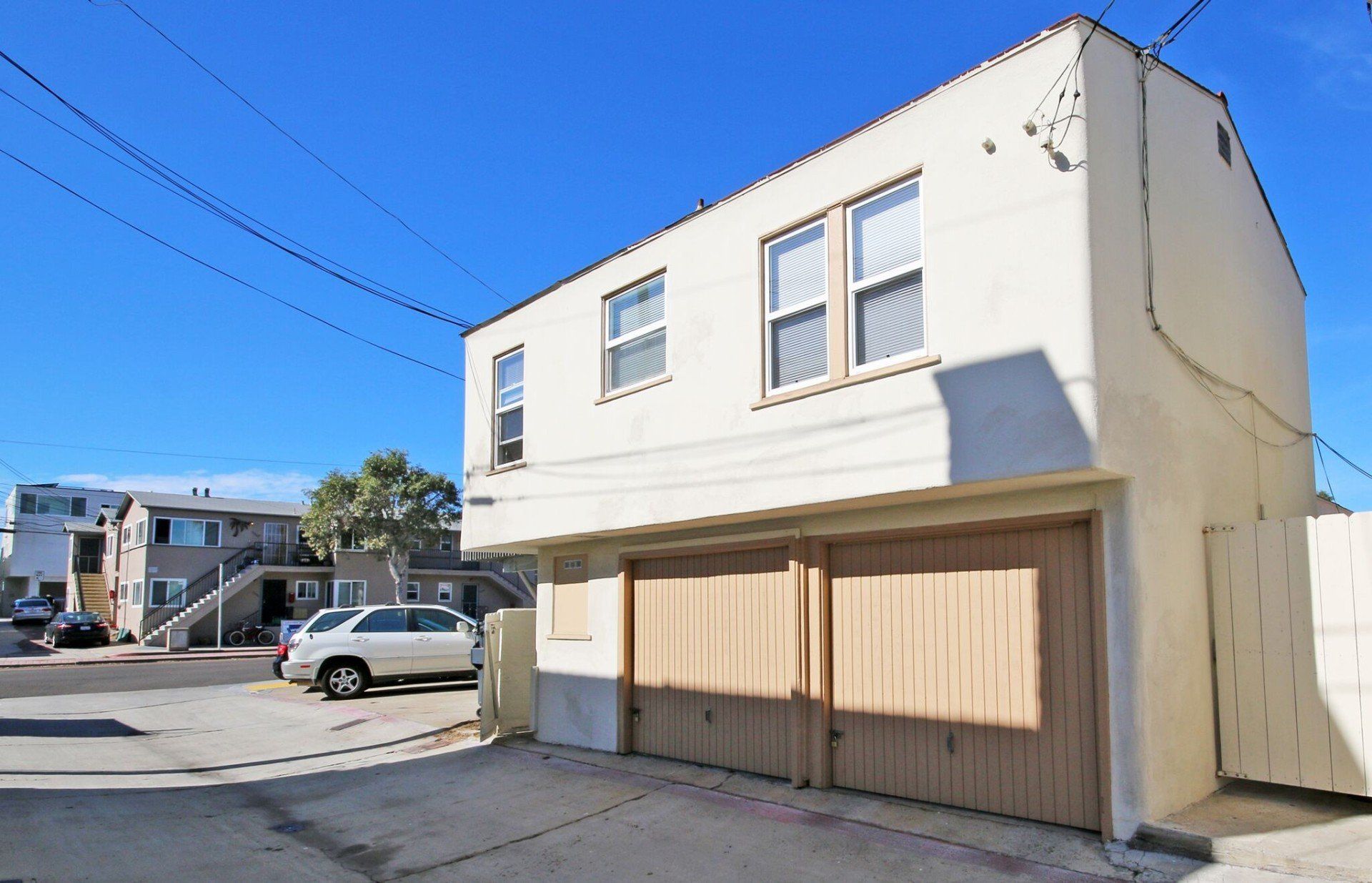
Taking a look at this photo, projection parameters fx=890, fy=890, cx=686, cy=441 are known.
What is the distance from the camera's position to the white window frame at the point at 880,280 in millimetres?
6664

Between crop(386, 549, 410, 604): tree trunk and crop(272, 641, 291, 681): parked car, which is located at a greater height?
crop(386, 549, 410, 604): tree trunk

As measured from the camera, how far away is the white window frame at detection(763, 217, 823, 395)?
7480 mm

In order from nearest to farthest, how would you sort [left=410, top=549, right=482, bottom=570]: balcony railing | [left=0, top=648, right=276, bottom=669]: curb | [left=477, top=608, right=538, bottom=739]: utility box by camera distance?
[left=477, top=608, right=538, bottom=739]: utility box < [left=0, top=648, right=276, bottom=669]: curb < [left=410, top=549, right=482, bottom=570]: balcony railing

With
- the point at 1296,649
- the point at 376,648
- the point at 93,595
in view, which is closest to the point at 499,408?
the point at 376,648

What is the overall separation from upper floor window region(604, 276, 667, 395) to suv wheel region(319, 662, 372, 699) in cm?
950

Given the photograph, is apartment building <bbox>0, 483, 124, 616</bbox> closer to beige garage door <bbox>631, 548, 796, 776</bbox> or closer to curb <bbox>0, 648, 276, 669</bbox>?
curb <bbox>0, 648, 276, 669</bbox>

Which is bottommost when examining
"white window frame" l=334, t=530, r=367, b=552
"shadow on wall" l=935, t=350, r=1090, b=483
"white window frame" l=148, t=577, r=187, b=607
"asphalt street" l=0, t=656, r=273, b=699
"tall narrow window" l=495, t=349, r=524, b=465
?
"asphalt street" l=0, t=656, r=273, b=699

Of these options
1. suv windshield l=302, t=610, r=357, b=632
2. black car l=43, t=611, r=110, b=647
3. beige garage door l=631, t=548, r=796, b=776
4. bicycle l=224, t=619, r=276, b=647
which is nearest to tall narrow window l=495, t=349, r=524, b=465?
beige garage door l=631, t=548, r=796, b=776

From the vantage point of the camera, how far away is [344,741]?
11.8m

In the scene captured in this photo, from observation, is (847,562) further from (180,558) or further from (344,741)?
(180,558)

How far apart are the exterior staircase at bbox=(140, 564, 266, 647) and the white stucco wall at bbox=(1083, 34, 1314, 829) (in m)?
35.2

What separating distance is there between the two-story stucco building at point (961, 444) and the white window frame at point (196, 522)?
117 feet

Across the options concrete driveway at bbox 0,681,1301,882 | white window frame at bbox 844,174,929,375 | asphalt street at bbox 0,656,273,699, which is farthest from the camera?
asphalt street at bbox 0,656,273,699

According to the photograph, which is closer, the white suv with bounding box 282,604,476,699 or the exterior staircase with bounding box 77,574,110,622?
the white suv with bounding box 282,604,476,699
